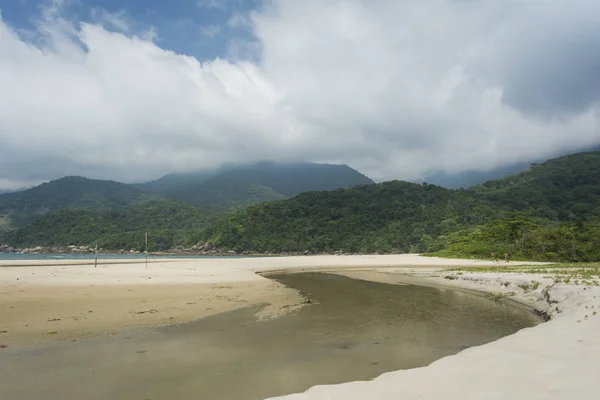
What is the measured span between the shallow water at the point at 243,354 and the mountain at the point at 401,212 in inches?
3839

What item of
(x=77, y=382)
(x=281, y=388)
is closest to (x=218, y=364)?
(x=281, y=388)

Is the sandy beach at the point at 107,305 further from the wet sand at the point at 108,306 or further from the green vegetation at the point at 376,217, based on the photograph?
the green vegetation at the point at 376,217

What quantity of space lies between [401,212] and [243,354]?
147467 millimetres

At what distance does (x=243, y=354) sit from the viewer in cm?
966

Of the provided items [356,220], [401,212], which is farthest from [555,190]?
[356,220]

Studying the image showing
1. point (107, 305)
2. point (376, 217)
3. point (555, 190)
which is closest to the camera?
point (107, 305)

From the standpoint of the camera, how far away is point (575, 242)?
47.5m

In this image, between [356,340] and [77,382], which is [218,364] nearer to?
[77,382]

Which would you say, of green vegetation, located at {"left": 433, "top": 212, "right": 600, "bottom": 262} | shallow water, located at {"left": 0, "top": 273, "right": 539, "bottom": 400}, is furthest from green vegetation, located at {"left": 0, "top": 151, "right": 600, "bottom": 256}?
shallow water, located at {"left": 0, "top": 273, "right": 539, "bottom": 400}

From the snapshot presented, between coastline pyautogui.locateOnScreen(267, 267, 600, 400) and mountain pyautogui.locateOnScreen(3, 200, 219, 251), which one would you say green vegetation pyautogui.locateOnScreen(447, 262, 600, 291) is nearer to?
coastline pyautogui.locateOnScreen(267, 267, 600, 400)

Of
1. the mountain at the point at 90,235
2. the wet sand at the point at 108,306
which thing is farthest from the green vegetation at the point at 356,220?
the wet sand at the point at 108,306

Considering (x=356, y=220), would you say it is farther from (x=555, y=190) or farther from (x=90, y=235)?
(x=90, y=235)

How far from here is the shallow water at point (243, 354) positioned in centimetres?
722

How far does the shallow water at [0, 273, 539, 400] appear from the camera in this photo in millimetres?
7223
